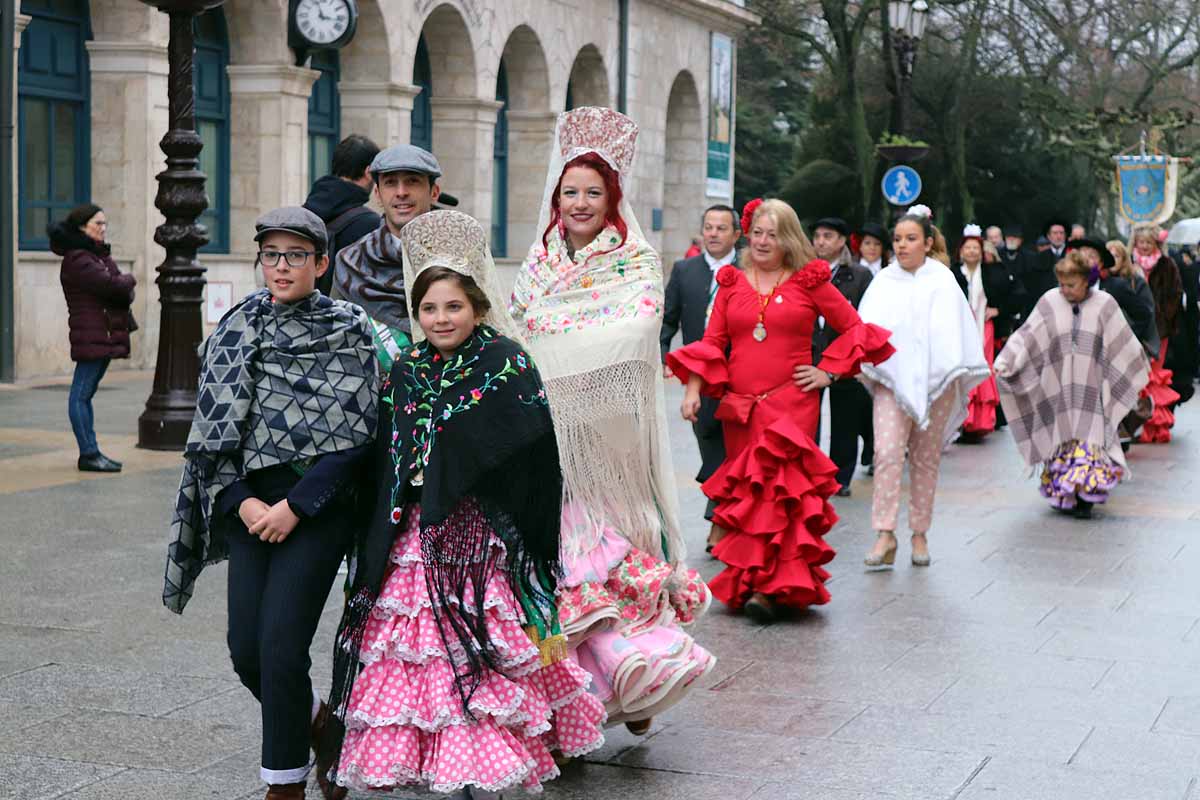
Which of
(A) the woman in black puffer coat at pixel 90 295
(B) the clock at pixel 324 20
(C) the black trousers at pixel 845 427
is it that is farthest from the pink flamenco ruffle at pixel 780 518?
(B) the clock at pixel 324 20

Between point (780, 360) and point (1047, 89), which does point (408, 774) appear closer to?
point (780, 360)

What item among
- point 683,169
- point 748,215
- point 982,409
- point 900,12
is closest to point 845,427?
point 982,409

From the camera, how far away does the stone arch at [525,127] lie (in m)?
29.1

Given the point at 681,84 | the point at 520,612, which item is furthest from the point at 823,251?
the point at 681,84

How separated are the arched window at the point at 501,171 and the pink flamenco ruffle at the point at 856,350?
69.9 ft

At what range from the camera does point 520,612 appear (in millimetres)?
4906

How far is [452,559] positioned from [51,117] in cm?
1549

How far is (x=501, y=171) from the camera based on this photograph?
29.9 meters

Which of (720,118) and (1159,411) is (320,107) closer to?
(1159,411)

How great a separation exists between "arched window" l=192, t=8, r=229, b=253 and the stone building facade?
0.03m

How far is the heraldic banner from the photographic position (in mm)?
31328

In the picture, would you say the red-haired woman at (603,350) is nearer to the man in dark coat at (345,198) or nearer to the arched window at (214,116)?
the man in dark coat at (345,198)

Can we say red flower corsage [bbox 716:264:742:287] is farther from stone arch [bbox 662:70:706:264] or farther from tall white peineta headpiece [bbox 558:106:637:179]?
stone arch [bbox 662:70:706:264]

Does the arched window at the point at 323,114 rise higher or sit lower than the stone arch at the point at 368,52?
lower
